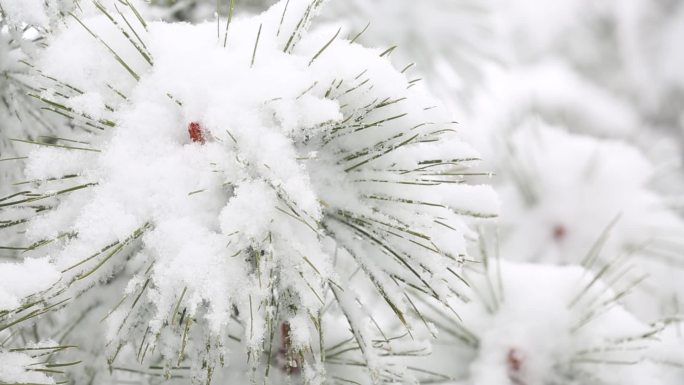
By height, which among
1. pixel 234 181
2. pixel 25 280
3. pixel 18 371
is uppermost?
pixel 234 181

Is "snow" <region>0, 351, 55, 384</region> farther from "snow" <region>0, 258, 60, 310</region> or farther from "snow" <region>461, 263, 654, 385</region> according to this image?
"snow" <region>461, 263, 654, 385</region>

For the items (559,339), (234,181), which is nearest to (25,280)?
(234,181)

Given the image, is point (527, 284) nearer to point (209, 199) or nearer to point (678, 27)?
point (209, 199)

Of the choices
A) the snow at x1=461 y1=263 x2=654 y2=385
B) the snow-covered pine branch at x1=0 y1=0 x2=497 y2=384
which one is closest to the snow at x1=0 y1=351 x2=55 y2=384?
the snow-covered pine branch at x1=0 y1=0 x2=497 y2=384

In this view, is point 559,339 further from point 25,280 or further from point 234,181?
point 25,280

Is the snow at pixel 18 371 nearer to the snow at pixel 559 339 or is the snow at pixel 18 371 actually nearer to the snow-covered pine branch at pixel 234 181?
the snow-covered pine branch at pixel 234 181

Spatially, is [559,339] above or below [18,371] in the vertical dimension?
above

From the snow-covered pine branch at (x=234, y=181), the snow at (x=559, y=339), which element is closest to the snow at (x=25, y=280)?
the snow-covered pine branch at (x=234, y=181)

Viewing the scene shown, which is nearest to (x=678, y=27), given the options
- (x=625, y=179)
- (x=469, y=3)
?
(x=469, y=3)

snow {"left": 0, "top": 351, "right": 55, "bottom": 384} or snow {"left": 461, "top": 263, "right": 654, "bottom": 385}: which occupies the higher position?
snow {"left": 461, "top": 263, "right": 654, "bottom": 385}

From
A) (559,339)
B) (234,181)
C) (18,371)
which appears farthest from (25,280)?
(559,339)

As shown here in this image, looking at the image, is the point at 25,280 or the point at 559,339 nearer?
the point at 25,280
